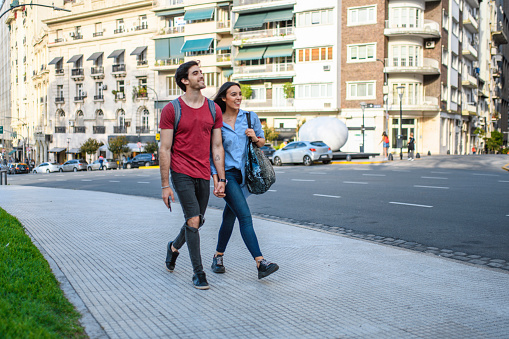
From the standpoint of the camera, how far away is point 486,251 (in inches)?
261

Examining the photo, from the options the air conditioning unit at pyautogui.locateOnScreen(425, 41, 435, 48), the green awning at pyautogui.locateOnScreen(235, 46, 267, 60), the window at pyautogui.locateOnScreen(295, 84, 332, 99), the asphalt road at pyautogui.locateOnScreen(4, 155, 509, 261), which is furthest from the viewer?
the green awning at pyautogui.locateOnScreen(235, 46, 267, 60)

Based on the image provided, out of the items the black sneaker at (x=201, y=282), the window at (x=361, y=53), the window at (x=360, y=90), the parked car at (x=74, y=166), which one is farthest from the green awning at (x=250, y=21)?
the black sneaker at (x=201, y=282)

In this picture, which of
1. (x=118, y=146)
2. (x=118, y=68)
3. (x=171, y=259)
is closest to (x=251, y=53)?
(x=118, y=146)

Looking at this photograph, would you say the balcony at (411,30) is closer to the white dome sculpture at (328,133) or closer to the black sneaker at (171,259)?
the white dome sculpture at (328,133)

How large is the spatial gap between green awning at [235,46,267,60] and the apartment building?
11.9 metres

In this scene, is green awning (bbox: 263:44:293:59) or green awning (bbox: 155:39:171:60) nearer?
green awning (bbox: 263:44:293:59)

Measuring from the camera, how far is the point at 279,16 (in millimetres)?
52812

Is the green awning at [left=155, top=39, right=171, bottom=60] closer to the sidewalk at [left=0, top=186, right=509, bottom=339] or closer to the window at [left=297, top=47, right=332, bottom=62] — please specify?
the window at [left=297, top=47, right=332, bottom=62]

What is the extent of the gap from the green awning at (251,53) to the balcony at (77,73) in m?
25.6

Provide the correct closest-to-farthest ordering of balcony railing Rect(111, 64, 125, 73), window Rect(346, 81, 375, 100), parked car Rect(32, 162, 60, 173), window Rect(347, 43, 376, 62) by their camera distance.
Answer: window Rect(347, 43, 376, 62), window Rect(346, 81, 375, 100), parked car Rect(32, 162, 60, 173), balcony railing Rect(111, 64, 125, 73)

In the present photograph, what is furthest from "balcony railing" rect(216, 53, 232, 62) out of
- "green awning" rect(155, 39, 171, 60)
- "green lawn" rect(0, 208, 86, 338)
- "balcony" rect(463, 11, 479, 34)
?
"green lawn" rect(0, 208, 86, 338)

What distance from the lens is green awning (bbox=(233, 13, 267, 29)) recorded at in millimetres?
53094

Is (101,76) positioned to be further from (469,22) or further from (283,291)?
(283,291)

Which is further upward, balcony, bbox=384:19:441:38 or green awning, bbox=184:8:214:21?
green awning, bbox=184:8:214:21
